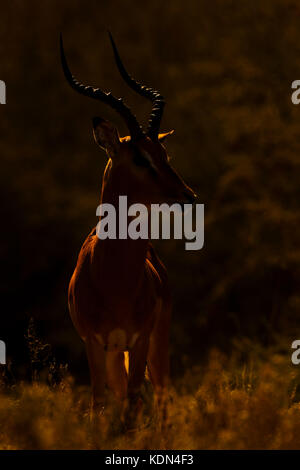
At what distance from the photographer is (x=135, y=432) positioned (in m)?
4.89

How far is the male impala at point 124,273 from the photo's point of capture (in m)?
5.27

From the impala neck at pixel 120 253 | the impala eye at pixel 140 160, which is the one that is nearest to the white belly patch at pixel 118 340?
the impala neck at pixel 120 253

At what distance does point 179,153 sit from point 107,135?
7492mm

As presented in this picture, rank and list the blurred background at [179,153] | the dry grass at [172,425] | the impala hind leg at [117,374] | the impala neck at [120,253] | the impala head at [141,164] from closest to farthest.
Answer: the dry grass at [172,425]
the impala head at [141,164]
the impala neck at [120,253]
the impala hind leg at [117,374]
the blurred background at [179,153]

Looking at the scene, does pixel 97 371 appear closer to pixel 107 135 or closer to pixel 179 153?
pixel 107 135

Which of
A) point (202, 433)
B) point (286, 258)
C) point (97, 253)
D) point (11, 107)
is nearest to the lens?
point (202, 433)

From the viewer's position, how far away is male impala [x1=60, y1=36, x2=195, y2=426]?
17.3ft

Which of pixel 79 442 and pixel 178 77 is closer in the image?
pixel 79 442

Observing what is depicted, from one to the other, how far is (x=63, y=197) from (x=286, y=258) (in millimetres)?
3793

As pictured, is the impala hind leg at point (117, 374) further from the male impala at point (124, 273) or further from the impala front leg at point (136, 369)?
the impala front leg at point (136, 369)

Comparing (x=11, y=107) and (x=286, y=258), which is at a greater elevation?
(x=11, y=107)

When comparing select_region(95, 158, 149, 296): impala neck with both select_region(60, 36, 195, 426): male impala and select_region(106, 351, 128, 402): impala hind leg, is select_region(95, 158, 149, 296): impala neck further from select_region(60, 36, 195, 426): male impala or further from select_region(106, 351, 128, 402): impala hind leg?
select_region(106, 351, 128, 402): impala hind leg
